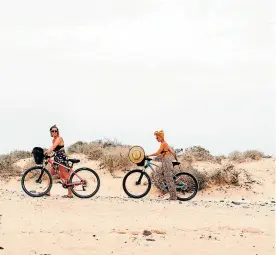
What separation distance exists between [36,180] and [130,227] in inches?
188

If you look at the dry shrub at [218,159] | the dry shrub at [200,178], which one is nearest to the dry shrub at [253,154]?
the dry shrub at [218,159]

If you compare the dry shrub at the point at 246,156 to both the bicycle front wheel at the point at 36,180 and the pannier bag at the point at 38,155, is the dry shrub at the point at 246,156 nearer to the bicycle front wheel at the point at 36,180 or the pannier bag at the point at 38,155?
the bicycle front wheel at the point at 36,180

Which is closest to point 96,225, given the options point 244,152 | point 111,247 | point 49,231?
point 49,231

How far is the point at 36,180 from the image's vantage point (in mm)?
14477

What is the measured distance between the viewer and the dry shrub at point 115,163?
76.6ft

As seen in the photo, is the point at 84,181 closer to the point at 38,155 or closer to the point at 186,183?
the point at 38,155

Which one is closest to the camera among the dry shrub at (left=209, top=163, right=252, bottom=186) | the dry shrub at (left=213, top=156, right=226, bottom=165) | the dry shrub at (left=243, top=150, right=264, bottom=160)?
the dry shrub at (left=209, top=163, right=252, bottom=186)

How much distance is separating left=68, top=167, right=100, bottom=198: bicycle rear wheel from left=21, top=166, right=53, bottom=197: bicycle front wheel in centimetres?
57

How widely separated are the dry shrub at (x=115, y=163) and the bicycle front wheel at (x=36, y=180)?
8299 mm

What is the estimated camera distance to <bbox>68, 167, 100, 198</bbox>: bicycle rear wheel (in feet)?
46.7

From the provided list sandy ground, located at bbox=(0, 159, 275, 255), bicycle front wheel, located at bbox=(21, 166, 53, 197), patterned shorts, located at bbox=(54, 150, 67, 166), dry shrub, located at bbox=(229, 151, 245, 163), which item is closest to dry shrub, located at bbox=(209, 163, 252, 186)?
dry shrub, located at bbox=(229, 151, 245, 163)

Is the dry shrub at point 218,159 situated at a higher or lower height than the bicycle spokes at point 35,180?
higher

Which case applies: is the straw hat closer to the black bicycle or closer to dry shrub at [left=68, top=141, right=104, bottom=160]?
the black bicycle

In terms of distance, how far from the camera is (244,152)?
2869 cm
